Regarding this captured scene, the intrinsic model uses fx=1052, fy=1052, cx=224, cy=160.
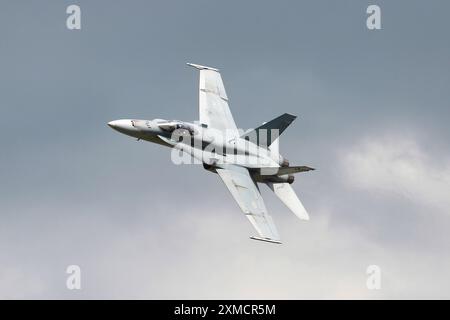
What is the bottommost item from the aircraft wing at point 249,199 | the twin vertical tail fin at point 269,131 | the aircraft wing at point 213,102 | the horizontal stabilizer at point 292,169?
the aircraft wing at point 249,199

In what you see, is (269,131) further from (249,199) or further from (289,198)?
(249,199)

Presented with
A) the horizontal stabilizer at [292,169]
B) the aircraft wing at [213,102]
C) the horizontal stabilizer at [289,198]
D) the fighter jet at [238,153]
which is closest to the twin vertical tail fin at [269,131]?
the fighter jet at [238,153]

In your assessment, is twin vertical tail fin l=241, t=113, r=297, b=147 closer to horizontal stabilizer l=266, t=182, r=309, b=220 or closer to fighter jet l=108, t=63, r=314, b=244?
fighter jet l=108, t=63, r=314, b=244

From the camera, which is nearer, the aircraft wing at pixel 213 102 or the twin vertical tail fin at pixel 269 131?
the twin vertical tail fin at pixel 269 131

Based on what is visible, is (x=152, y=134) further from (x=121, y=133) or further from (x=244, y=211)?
(x=244, y=211)

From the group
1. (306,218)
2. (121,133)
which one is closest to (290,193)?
(306,218)

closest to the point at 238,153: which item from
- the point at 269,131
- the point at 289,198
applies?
the point at 269,131

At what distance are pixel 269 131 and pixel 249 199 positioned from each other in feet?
23.7

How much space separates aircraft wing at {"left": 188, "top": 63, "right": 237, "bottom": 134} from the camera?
84.3 metres

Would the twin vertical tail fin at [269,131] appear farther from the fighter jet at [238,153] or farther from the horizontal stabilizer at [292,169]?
the horizontal stabilizer at [292,169]

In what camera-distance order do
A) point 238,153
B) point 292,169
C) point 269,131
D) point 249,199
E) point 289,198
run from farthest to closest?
point 269,131 → point 289,198 → point 238,153 → point 292,169 → point 249,199

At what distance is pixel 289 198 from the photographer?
82.1m

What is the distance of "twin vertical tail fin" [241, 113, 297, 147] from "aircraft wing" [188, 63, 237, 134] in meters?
2.41

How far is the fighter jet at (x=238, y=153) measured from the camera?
78250mm
